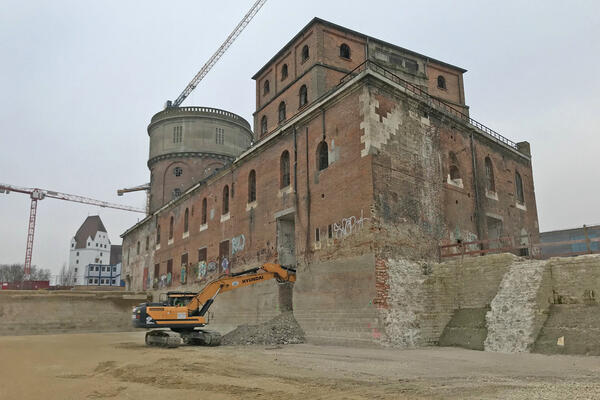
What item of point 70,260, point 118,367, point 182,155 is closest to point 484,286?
point 118,367

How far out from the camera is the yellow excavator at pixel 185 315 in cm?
1611

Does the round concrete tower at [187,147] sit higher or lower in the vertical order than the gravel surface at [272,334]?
higher

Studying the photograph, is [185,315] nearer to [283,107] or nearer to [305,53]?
[283,107]

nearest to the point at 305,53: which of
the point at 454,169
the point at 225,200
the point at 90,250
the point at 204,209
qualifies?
the point at 225,200

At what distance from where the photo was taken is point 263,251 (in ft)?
74.6

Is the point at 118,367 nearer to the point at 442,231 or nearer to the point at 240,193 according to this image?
the point at 442,231

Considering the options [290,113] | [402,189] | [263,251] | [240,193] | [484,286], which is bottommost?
[484,286]

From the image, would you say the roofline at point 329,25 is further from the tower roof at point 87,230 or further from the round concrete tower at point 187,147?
the tower roof at point 87,230

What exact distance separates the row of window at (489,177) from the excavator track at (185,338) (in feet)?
38.8

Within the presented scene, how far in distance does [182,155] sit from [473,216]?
27.4 m

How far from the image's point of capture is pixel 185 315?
16.8 metres

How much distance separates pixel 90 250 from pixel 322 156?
4220 inches

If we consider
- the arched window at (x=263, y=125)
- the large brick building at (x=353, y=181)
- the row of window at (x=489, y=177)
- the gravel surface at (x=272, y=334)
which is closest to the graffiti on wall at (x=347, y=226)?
the large brick building at (x=353, y=181)

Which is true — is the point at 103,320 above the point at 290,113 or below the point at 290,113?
below
